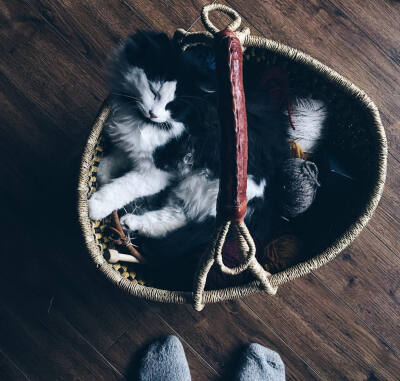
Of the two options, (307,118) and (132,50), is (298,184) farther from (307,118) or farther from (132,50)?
(132,50)

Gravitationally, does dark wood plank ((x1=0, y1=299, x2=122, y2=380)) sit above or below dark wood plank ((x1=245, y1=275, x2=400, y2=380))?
below

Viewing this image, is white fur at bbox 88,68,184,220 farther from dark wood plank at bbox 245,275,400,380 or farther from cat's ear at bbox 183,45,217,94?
dark wood plank at bbox 245,275,400,380

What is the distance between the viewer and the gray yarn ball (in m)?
0.94

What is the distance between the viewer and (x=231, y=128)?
61cm

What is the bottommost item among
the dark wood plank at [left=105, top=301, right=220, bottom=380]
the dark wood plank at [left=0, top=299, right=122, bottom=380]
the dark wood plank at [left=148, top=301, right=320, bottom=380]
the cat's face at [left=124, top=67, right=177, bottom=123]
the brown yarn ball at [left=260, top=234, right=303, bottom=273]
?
the dark wood plank at [left=0, top=299, right=122, bottom=380]

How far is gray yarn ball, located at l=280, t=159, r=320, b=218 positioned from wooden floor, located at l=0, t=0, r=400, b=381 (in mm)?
309

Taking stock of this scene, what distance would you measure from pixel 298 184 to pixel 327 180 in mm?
132

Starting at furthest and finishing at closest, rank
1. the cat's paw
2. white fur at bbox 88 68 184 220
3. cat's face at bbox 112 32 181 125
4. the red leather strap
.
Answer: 1. the cat's paw
2. white fur at bbox 88 68 184 220
3. cat's face at bbox 112 32 181 125
4. the red leather strap

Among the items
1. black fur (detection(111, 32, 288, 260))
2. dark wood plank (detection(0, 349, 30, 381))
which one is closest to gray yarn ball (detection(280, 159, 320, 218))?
black fur (detection(111, 32, 288, 260))

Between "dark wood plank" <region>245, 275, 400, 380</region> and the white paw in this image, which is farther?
"dark wood plank" <region>245, 275, 400, 380</region>

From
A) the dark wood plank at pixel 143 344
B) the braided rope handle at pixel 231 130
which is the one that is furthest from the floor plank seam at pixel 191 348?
the braided rope handle at pixel 231 130

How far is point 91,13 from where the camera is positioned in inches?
46.4

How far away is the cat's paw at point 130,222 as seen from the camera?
0.98 m

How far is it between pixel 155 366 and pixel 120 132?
2.30ft
